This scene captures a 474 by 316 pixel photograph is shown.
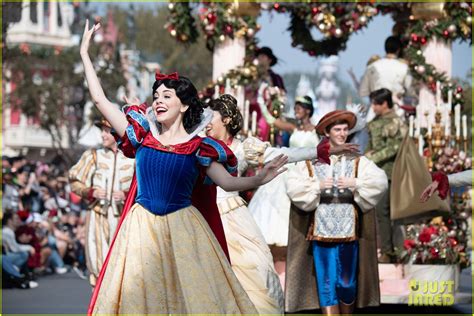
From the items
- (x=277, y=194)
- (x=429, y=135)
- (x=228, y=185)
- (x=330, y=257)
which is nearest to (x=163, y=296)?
(x=228, y=185)

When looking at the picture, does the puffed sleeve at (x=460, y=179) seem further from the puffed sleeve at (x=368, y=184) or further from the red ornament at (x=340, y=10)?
the red ornament at (x=340, y=10)

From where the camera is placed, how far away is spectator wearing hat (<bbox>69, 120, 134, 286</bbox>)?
13891 mm

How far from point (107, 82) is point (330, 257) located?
36773mm

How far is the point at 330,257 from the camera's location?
13.0 m

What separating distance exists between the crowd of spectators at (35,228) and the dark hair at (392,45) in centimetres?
528

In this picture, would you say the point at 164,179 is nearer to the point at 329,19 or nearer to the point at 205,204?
the point at 205,204

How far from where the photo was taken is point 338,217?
12742mm

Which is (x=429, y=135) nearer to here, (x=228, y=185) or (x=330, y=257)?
(x=330, y=257)

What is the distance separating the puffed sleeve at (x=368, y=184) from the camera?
41.7ft

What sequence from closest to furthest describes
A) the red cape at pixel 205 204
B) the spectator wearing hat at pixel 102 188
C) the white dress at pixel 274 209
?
the red cape at pixel 205 204 → the spectator wearing hat at pixel 102 188 → the white dress at pixel 274 209

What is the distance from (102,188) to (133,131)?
16.1 ft

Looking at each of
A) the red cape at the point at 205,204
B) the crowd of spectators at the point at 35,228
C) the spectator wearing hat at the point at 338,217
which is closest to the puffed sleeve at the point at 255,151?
the spectator wearing hat at the point at 338,217

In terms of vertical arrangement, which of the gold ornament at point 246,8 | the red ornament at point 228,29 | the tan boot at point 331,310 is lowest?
the tan boot at point 331,310

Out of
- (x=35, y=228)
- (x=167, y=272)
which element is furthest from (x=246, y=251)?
(x=35, y=228)
